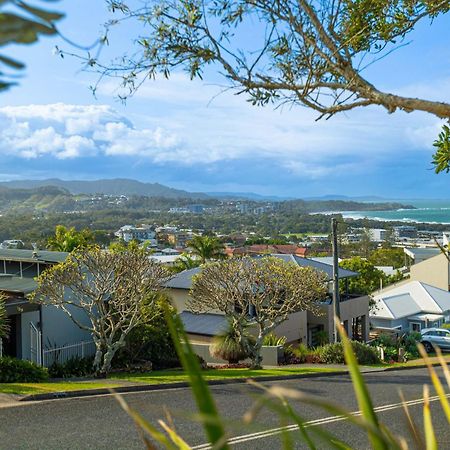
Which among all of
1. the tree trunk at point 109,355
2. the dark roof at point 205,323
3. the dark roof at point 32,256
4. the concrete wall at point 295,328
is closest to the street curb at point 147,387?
the tree trunk at point 109,355

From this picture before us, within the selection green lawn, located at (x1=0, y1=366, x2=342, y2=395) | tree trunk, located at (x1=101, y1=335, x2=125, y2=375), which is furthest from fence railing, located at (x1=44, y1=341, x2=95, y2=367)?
green lawn, located at (x1=0, y1=366, x2=342, y2=395)

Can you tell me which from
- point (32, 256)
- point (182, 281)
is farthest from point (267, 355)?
point (32, 256)

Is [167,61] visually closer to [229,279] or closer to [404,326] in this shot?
[229,279]

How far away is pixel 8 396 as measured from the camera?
12.1 metres

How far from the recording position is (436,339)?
2873cm

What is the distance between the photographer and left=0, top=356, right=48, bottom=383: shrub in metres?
14.3

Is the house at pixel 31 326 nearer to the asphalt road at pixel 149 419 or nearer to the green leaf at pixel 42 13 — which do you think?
the asphalt road at pixel 149 419

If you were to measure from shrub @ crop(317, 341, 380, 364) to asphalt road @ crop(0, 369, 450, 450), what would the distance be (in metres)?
8.11

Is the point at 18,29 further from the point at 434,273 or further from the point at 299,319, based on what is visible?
the point at 434,273

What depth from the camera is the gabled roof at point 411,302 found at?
35631 millimetres

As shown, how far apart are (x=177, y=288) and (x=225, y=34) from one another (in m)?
22.3

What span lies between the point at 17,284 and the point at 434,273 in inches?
1679

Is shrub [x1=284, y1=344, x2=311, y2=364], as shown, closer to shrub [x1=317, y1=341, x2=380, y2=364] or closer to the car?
shrub [x1=317, y1=341, x2=380, y2=364]

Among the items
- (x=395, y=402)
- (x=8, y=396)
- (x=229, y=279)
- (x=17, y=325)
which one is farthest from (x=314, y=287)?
(x=8, y=396)
